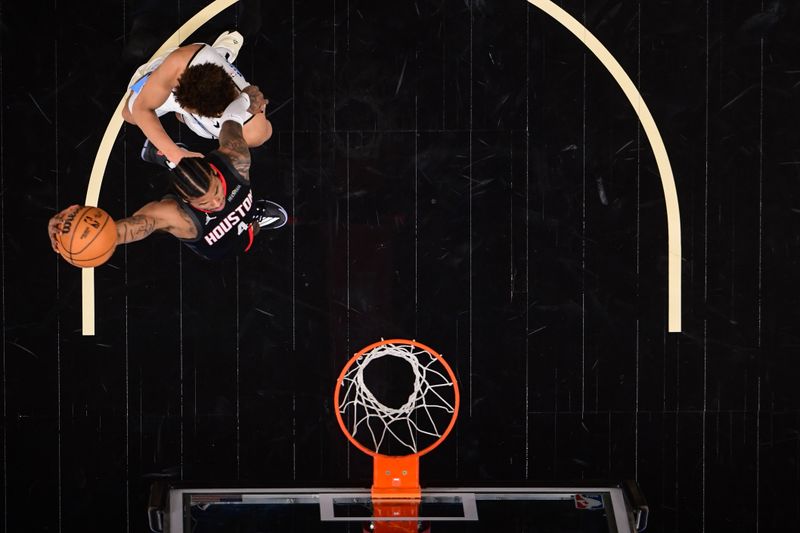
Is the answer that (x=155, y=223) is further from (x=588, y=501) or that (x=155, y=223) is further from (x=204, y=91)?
(x=588, y=501)

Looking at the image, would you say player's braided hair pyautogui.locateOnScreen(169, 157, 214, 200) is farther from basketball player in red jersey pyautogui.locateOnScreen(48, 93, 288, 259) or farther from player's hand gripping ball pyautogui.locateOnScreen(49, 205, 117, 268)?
player's hand gripping ball pyautogui.locateOnScreen(49, 205, 117, 268)

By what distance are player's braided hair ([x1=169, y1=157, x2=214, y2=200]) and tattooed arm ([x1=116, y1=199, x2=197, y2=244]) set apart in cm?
27

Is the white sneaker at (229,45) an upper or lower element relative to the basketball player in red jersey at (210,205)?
upper

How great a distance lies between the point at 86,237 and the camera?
432cm

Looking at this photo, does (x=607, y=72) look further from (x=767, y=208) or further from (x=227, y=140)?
(x=227, y=140)

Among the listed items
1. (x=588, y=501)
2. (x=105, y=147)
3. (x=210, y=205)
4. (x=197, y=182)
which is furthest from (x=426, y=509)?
(x=105, y=147)

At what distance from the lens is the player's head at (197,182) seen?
4.57 meters

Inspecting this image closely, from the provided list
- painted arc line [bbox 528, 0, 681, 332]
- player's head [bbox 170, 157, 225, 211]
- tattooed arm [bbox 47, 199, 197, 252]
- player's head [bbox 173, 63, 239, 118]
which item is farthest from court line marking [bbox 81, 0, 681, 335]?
player's head [bbox 170, 157, 225, 211]

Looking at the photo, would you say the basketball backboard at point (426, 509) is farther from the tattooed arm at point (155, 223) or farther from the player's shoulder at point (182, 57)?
the player's shoulder at point (182, 57)

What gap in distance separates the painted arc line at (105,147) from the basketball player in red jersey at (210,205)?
924 mm

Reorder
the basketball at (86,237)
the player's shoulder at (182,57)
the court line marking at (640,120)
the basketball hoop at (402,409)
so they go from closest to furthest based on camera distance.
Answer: the basketball at (86,237)
the player's shoulder at (182,57)
the basketball hoop at (402,409)
the court line marking at (640,120)

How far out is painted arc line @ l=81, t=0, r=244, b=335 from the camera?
5.73 metres

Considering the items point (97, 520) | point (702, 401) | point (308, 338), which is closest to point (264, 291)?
point (308, 338)

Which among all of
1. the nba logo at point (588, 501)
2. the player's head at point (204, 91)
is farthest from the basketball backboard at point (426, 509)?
the player's head at point (204, 91)
